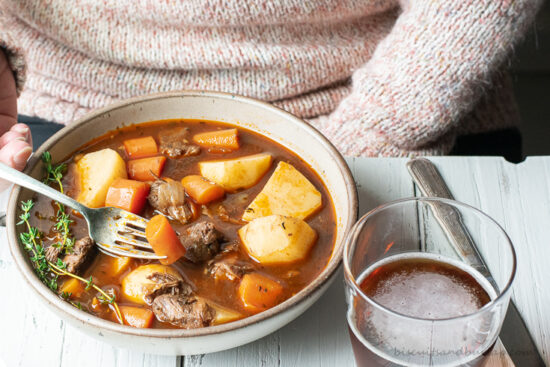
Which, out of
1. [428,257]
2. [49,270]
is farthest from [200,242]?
[428,257]

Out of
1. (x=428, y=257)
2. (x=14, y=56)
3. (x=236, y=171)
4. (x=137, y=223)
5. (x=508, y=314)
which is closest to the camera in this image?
(x=428, y=257)

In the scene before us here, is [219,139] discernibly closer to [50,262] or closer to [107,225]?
[107,225]

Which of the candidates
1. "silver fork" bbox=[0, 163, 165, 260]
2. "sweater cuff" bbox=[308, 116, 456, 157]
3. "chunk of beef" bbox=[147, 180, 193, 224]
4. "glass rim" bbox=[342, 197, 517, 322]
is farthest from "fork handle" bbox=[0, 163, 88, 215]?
"sweater cuff" bbox=[308, 116, 456, 157]

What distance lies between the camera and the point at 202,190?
1.31m

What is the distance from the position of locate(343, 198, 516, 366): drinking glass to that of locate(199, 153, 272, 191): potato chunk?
0.40m

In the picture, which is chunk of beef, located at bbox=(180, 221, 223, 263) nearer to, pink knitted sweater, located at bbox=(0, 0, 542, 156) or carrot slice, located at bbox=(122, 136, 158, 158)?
carrot slice, located at bbox=(122, 136, 158, 158)

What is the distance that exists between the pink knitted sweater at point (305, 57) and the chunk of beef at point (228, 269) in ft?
2.43

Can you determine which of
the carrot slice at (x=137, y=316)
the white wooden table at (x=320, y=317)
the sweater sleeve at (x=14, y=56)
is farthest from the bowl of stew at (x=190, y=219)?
the sweater sleeve at (x=14, y=56)

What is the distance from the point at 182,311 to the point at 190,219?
267 mm

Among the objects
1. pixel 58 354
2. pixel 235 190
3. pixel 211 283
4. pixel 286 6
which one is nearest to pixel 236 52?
pixel 286 6

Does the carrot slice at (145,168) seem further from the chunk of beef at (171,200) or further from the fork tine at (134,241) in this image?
the fork tine at (134,241)

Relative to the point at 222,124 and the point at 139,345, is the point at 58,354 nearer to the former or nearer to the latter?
the point at 139,345

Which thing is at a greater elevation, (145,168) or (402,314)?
(402,314)

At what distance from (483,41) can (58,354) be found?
4.10 ft
